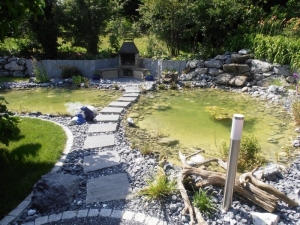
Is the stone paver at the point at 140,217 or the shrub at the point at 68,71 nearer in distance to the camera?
the stone paver at the point at 140,217

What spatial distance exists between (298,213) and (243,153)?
131cm

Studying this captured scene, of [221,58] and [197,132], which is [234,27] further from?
[197,132]

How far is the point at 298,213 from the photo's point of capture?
2.66m

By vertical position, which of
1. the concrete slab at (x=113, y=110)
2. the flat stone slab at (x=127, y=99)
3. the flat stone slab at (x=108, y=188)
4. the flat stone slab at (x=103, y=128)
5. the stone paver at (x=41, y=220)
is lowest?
the stone paver at (x=41, y=220)

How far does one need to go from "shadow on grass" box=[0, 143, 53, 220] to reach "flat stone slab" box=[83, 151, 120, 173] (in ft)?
1.68

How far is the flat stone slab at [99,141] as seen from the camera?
4.38 metres

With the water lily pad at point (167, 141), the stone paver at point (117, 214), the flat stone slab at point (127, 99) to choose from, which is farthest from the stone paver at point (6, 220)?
the flat stone slab at point (127, 99)

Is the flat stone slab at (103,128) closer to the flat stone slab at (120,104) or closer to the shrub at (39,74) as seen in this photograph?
the flat stone slab at (120,104)

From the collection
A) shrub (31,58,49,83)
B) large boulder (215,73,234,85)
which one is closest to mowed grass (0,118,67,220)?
shrub (31,58,49,83)

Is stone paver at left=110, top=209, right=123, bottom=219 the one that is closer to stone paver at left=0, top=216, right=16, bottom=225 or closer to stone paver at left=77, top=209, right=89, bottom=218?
stone paver at left=77, top=209, right=89, bottom=218

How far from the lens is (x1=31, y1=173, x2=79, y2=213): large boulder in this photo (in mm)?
2842

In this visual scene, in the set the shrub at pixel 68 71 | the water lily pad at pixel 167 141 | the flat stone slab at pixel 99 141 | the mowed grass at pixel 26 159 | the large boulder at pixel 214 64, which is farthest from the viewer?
the shrub at pixel 68 71

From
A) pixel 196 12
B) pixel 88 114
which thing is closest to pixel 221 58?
pixel 196 12

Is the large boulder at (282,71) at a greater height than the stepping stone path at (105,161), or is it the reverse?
the large boulder at (282,71)
